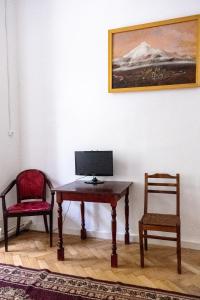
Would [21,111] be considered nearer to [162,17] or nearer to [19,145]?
[19,145]

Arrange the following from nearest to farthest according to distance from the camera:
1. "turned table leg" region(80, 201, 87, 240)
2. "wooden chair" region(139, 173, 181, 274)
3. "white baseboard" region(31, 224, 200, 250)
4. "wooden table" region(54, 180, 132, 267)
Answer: "wooden chair" region(139, 173, 181, 274) < "wooden table" region(54, 180, 132, 267) < "white baseboard" region(31, 224, 200, 250) < "turned table leg" region(80, 201, 87, 240)

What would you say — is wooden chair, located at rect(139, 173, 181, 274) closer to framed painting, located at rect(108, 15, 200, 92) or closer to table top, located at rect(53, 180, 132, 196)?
table top, located at rect(53, 180, 132, 196)

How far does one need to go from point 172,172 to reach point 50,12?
8.29ft

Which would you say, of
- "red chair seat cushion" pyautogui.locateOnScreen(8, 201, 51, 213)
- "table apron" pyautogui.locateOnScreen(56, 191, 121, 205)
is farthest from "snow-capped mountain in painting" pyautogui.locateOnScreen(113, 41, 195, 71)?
"red chair seat cushion" pyautogui.locateOnScreen(8, 201, 51, 213)

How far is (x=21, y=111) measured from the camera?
12.7 feet

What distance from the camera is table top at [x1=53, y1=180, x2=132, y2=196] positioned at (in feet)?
9.02

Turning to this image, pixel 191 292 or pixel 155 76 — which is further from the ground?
pixel 155 76

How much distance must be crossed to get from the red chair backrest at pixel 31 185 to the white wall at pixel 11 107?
7.2 inches

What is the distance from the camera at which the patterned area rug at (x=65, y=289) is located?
2.14 meters

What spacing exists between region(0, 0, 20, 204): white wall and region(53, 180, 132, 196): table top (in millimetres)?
1029

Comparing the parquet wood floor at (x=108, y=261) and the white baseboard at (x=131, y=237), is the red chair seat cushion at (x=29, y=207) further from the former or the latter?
the white baseboard at (x=131, y=237)

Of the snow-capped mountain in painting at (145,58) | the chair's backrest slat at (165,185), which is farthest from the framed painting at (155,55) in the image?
the chair's backrest slat at (165,185)

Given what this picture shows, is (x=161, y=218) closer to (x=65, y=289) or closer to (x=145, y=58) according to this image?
(x=65, y=289)

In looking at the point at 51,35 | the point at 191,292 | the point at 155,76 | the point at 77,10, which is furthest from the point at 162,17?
the point at 191,292
